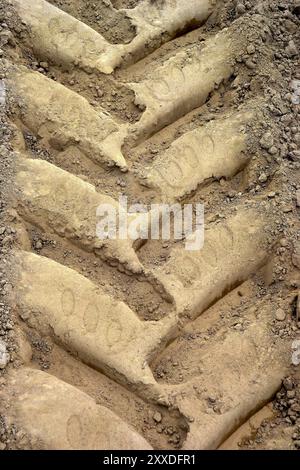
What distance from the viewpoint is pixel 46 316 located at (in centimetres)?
182

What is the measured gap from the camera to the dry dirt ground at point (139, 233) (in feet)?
5.69

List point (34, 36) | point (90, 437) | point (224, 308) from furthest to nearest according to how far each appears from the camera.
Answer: point (34, 36), point (224, 308), point (90, 437)

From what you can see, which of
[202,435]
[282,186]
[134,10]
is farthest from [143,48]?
[202,435]

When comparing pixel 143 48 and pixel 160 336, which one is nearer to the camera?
pixel 160 336

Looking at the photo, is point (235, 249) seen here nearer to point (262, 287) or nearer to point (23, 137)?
point (262, 287)

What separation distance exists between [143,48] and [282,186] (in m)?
0.66

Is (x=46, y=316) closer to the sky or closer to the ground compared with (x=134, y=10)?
closer to the ground

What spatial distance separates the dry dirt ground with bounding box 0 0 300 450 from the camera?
1.73 meters

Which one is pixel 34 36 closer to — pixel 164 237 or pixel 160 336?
pixel 164 237

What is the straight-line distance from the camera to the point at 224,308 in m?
1.94

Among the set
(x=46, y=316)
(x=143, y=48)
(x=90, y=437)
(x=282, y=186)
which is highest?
(x=143, y=48)

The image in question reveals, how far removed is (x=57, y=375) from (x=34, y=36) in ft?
3.60

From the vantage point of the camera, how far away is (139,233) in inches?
78.4

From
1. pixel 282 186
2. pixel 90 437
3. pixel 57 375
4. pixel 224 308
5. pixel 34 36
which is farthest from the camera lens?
pixel 34 36
